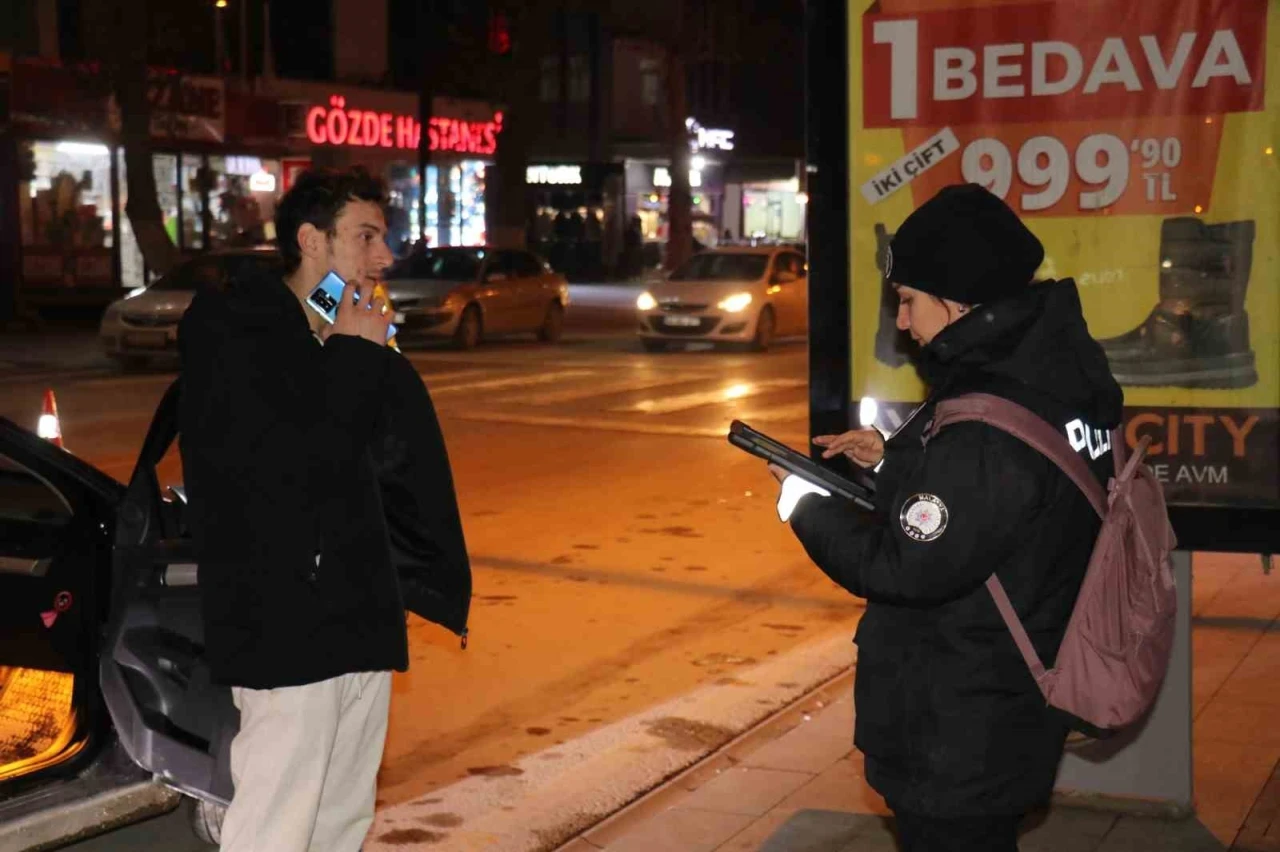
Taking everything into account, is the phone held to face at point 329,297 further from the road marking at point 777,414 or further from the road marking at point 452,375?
the road marking at point 452,375

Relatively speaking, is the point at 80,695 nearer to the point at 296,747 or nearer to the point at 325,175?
the point at 296,747

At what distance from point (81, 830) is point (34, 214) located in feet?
88.5

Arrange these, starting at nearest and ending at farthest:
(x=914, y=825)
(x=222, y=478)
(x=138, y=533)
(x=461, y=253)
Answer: (x=914, y=825) → (x=222, y=478) → (x=138, y=533) → (x=461, y=253)

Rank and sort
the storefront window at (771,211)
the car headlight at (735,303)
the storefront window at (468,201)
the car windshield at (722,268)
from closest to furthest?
1. the car headlight at (735,303)
2. the car windshield at (722,268)
3. the storefront window at (468,201)
4. the storefront window at (771,211)

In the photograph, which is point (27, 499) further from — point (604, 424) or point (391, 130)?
point (391, 130)

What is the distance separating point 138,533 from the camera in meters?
4.31

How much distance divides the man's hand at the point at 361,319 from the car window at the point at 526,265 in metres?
22.4

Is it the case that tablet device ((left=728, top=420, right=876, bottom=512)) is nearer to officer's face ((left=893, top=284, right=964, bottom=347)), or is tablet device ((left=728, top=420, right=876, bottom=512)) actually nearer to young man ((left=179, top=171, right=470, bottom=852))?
officer's face ((left=893, top=284, right=964, bottom=347))

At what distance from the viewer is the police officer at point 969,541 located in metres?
2.90

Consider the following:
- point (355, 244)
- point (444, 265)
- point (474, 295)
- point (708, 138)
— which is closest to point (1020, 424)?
point (355, 244)

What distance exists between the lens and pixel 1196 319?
4.90m

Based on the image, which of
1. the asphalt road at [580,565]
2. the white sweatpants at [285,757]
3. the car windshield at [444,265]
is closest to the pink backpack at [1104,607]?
the white sweatpants at [285,757]

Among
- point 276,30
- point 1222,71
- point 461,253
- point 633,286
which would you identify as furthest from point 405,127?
point 1222,71

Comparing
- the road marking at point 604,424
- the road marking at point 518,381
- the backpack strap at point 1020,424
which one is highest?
the backpack strap at point 1020,424
